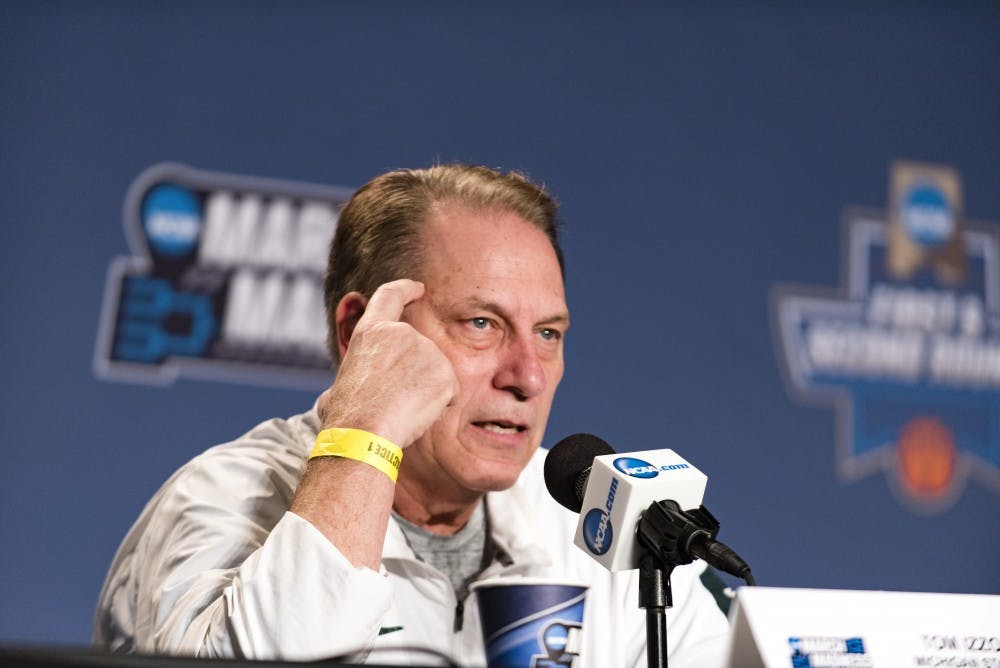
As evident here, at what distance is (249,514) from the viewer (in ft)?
5.19

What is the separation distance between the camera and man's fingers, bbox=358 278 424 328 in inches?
63.9

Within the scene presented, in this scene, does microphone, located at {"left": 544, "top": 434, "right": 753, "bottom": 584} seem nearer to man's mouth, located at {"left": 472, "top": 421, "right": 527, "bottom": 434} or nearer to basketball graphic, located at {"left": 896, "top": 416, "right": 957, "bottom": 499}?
man's mouth, located at {"left": 472, "top": 421, "right": 527, "bottom": 434}

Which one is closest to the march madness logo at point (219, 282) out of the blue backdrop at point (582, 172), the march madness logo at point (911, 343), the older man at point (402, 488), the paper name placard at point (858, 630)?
the blue backdrop at point (582, 172)

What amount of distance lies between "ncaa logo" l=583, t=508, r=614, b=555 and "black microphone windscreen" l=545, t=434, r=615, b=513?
0.30 ft

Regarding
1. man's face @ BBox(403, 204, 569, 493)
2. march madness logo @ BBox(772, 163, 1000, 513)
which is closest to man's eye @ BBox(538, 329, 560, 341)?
man's face @ BBox(403, 204, 569, 493)

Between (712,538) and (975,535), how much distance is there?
2.63 metres

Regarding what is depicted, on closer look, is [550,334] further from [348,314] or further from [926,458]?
[926,458]

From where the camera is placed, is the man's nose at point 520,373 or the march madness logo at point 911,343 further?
the march madness logo at point 911,343

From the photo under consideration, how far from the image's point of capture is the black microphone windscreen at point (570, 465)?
50.8 inches

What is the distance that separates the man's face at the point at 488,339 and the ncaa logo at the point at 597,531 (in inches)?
20.8

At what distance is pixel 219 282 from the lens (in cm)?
291

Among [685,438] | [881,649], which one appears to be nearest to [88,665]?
[881,649]

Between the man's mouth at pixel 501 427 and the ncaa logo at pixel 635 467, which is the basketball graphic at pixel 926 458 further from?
the ncaa logo at pixel 635 467

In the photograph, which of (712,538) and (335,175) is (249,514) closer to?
(712,538)
